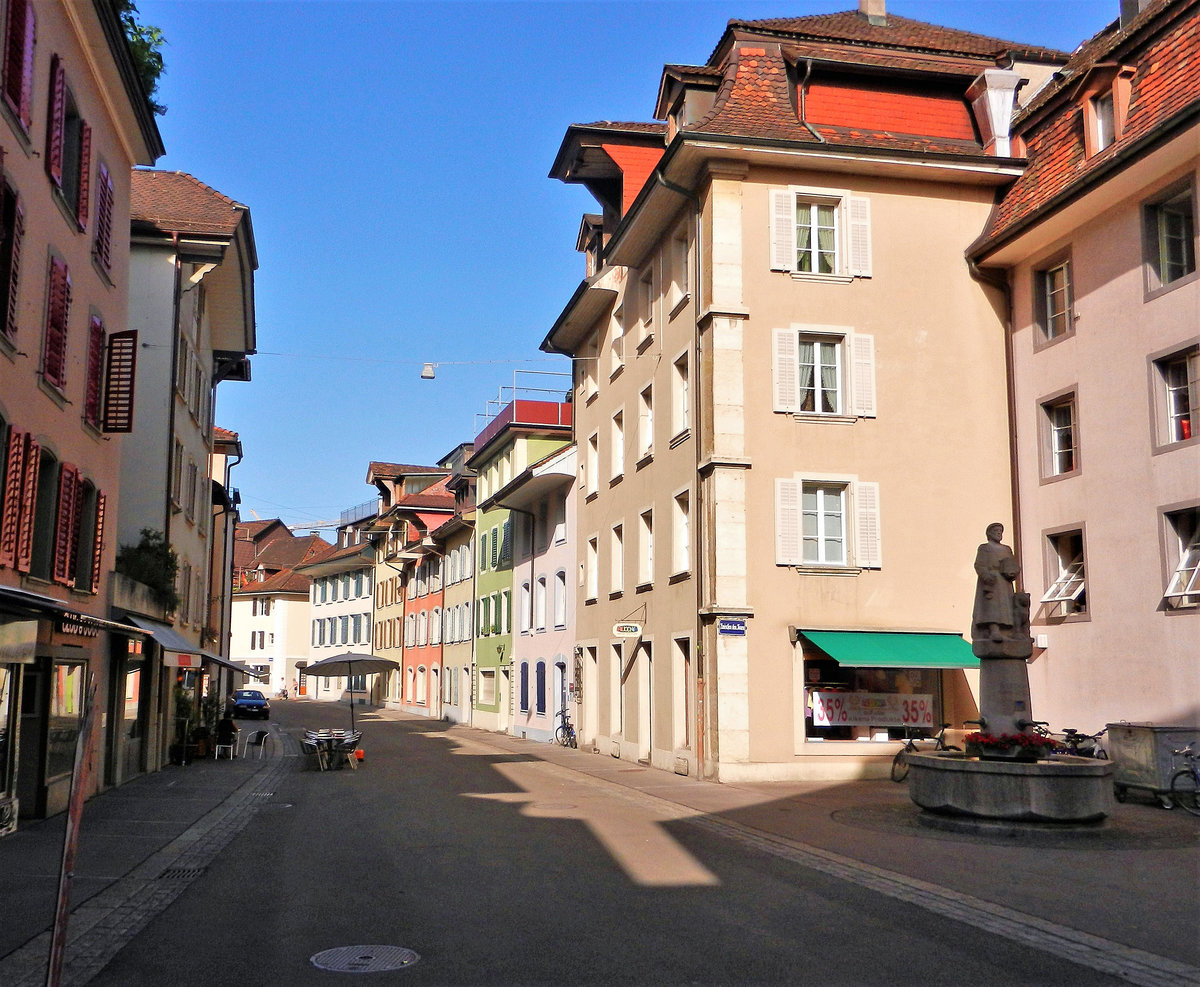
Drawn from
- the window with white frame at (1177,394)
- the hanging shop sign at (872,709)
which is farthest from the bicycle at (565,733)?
the window with white frame at (1177,394)

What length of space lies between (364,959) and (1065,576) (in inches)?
665

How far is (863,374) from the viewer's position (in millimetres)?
22906

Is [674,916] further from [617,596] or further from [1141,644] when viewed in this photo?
[617,596]

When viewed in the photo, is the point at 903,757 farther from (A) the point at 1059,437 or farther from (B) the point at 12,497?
(B) the point at 12,497

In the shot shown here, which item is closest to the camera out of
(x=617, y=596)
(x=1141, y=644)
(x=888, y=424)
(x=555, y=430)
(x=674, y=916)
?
(x=674, y=916)

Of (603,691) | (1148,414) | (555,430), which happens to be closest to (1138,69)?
(1148,414)

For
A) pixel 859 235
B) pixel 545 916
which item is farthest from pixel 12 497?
pixel 859 235

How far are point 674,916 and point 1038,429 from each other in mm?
15792

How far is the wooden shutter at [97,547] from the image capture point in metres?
17.7

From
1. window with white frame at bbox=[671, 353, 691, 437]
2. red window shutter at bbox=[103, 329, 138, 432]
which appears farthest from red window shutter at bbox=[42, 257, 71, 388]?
window with white frame at bbox=[671, 353, 691, 437]

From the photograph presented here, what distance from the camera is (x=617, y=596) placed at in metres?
28.9

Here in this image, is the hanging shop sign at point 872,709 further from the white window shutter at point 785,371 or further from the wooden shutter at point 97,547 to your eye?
the wooden shutter at point 97,547

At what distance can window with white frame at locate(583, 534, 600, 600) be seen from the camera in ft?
104

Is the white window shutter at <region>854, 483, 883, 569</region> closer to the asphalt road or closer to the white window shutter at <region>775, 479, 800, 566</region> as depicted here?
the white window shutter at <region>775, 479, 800, 566</region>
